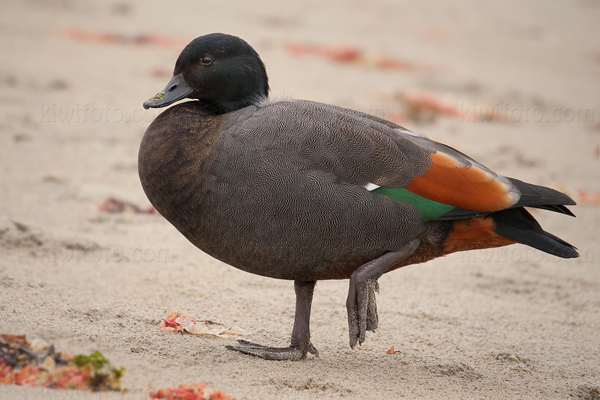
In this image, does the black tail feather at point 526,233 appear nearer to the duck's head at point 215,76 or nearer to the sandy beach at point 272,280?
the sandy beach at point 272,280

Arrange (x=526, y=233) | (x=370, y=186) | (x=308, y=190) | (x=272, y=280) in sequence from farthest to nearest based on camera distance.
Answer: (x=272, y=280), (x=526, y=233), (x=370, y=186), (x=308, y=190)

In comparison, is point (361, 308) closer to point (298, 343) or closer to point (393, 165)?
point (298, 343)

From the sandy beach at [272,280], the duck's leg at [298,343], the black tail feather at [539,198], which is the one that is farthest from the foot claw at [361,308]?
the black tail feather at [539,198]

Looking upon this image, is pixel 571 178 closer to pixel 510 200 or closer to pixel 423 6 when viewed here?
pixel 510 200

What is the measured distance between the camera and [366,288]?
3.70 metres

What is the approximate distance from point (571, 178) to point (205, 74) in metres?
5.27

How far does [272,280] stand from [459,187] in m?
1.91

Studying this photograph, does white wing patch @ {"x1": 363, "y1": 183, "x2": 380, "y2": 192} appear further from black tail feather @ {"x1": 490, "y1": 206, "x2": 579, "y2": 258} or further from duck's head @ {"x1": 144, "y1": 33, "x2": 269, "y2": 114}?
duck's head @ {"x1": 144, "y1": 33, "x2": 269, "y2": 114}

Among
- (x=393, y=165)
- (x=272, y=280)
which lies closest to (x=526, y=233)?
(x=393, y=165)

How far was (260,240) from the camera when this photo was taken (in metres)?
3.58

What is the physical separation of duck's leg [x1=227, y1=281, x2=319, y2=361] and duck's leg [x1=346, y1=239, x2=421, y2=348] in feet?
1.12

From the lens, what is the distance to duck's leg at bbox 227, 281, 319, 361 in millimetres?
3900

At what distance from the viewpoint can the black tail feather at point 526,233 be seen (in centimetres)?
378

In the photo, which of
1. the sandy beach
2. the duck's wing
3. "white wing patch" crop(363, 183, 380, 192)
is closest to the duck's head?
the duck's wing
